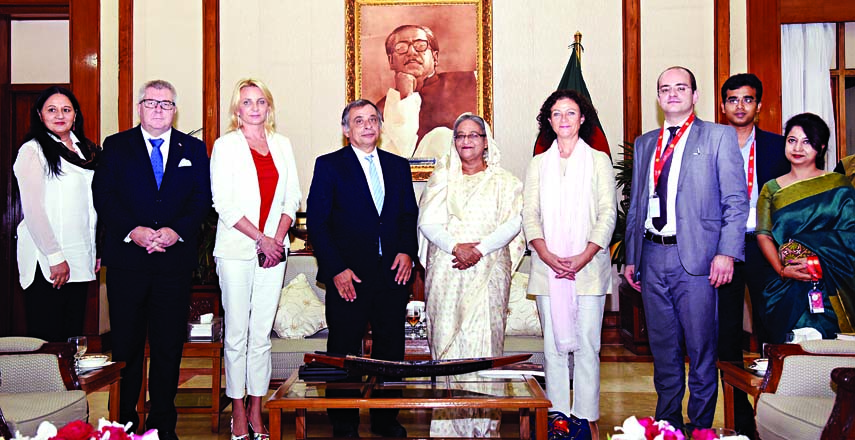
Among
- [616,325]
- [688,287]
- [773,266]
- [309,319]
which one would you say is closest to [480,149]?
[688,287]

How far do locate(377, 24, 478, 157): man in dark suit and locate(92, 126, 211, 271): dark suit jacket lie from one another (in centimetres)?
312

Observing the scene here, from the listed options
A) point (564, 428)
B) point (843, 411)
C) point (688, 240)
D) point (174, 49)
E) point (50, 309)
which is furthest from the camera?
point (174, 49)

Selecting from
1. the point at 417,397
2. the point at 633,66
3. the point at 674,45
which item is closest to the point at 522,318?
the point at 417,397

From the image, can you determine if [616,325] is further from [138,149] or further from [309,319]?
[138,149]

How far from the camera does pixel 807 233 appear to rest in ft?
11.8

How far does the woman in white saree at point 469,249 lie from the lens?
370 centimetres

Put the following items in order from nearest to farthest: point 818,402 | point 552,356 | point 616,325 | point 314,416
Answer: point 818,402
point 552,356
point 314,416
point 616,325

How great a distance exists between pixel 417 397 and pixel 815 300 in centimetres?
198

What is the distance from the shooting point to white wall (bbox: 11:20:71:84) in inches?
291

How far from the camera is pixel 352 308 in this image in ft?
12.2

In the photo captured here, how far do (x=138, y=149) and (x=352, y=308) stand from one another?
48.5 inches

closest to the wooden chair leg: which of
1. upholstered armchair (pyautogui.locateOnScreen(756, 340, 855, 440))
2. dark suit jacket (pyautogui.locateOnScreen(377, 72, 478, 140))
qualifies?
upholstered armchair (pyautogui.locateOnScreen(756, 340, 855, 440))

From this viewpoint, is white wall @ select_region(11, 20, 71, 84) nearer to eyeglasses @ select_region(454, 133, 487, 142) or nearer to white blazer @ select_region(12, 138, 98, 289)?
white blazer @ select_region(12, 138, 98, 289)

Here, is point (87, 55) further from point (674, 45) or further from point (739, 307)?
point (739, 307)
